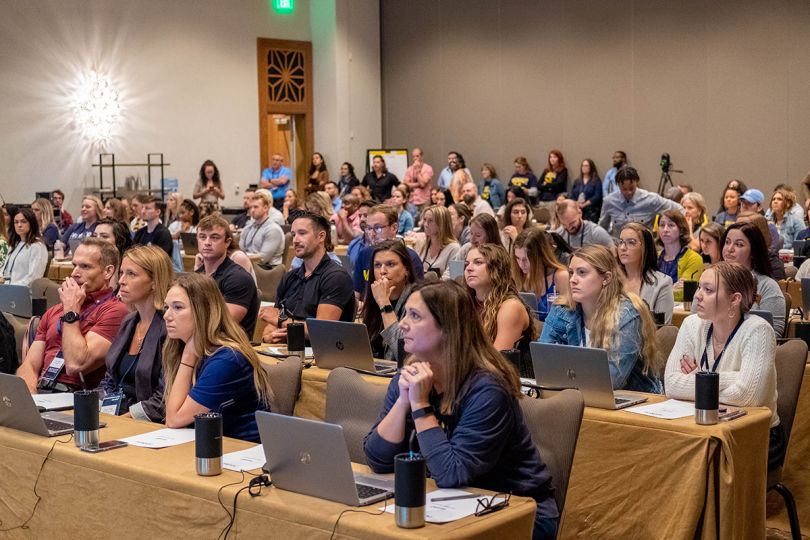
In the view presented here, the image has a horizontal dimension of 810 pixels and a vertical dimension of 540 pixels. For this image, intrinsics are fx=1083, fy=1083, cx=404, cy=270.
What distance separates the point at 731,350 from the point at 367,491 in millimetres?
1771

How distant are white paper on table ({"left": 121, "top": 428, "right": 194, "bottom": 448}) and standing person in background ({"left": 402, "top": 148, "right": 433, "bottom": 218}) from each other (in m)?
13.8

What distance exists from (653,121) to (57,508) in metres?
13.8

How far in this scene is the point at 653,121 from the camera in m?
15.9

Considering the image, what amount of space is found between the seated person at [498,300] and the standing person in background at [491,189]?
41.3ft

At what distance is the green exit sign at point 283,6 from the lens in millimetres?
18359

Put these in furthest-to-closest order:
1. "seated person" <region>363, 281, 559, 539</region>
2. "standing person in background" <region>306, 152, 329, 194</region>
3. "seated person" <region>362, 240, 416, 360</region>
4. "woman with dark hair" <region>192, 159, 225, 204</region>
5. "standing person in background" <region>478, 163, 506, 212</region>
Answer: "standing person in background" <region>306, 152, 329, 194</region> < "standing person in background" <region>478, 163, 506, 212</region> < "woman with dark hair" <region>192, 159, 225, 204</region> < "seated person" <region>362, 240, 416, 360</region> < "seated person" <region>363, 281, 559, 539</region>

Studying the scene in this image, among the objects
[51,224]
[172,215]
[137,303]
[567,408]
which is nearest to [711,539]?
Result: [567,408]

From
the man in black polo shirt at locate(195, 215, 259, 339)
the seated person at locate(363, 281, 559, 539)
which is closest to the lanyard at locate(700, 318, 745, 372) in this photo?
the seated person at locate(363, 281, 559, 539)

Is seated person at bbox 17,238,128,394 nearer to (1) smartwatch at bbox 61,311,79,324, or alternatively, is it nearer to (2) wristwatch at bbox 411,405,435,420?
(1) smartwatch at bbox 61,311,79,324

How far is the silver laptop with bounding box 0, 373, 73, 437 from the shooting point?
3.49 metres

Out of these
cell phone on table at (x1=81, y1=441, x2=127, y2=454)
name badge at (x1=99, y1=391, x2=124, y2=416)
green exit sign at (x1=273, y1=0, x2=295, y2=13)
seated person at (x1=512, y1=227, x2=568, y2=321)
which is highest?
green exit sign at (x1=273, y1=0, x2=295, y2=13)

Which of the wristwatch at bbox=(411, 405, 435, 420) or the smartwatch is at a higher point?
the smartwatch

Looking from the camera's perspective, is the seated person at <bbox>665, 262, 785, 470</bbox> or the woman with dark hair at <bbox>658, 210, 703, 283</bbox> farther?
the woman with dark hair at <bbox>658, 210, 703, 283</bbox>

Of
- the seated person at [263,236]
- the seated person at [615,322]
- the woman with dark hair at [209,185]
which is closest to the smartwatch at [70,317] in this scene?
the seated person at [615,322]
